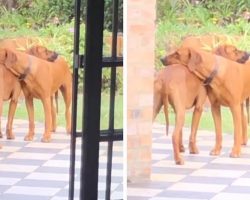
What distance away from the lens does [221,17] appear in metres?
A: 4.79

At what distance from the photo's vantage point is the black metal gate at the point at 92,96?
445 centimetres

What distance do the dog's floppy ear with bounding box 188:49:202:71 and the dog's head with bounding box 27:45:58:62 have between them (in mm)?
Result: 801

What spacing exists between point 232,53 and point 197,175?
2.53ft

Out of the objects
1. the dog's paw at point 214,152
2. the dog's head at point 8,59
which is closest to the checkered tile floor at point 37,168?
the dog's head at point 8,59

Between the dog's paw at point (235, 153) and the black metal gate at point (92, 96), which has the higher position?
the black metal gate at point (92, 96)

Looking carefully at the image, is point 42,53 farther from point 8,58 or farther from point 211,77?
point 211,77

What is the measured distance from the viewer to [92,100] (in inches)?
179

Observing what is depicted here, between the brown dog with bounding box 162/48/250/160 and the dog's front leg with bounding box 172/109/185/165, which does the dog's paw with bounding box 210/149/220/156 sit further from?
the dog's front leg with bounding box 172/109/185/165

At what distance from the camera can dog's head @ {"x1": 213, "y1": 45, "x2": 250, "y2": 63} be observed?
4.83m

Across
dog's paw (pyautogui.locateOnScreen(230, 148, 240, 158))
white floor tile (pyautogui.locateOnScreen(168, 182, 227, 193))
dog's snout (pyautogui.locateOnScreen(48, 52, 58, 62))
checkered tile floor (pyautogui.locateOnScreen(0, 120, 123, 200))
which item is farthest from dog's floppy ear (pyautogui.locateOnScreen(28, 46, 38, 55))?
dog's paw (pyautogui.locateOnScreen(230, 148, 240, 158))

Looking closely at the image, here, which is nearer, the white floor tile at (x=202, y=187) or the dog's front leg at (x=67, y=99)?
the dog's front leg at (x=67, y=99)

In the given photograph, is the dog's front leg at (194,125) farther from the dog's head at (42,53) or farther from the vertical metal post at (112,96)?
the dog's head at (42,53)

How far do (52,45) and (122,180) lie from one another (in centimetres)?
92

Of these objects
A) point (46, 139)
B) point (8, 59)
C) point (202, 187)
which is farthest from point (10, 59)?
point (202, 187)
